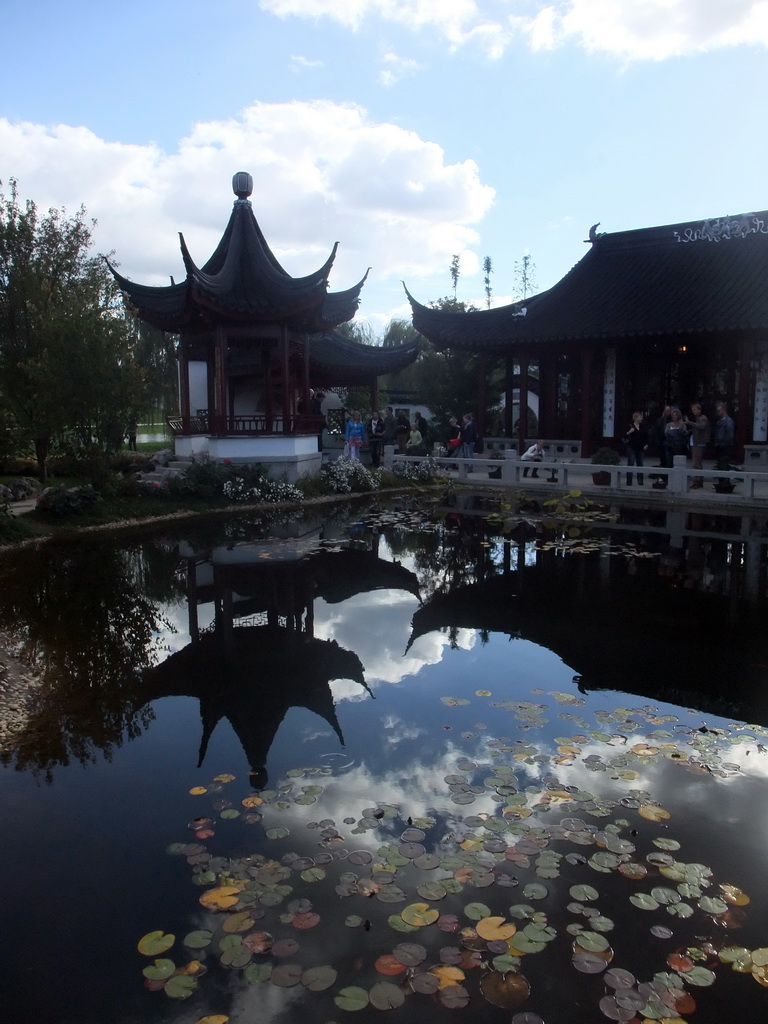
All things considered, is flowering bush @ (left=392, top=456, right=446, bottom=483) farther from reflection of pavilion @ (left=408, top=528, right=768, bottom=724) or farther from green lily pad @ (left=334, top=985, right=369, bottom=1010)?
green lily pad @ (left=334, top=985, right=369, bottom=1010)

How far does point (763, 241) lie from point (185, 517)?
1614 centimetres

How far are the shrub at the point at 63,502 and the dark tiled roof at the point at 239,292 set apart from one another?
560 cm

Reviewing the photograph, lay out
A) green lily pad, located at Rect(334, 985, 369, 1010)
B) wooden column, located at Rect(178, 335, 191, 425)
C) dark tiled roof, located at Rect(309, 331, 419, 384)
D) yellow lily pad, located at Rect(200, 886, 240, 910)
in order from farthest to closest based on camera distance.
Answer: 1. dark tiled roof, located at Rect(309, 331, 419, 384)
2. wooden column, located at Rect(178, 335, 191, 425)
3. yellow lily pad, located at Rect(200, 886, 240, 910)
4. green lily pad, located at Rect(334, 985, 369, 1010)

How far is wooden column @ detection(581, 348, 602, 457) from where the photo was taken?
20.9m

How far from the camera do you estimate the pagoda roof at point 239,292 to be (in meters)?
18.0

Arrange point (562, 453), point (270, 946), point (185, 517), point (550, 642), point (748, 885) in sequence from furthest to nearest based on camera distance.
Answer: point (562, 453), point (185, 517), point (550, 642), point (748, 885), point (270, 946)

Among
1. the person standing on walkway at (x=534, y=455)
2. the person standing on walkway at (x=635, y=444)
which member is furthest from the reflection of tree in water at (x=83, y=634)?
the person standing on walkway at (x=534, y=455)

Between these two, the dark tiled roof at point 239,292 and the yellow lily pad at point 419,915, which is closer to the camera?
the yellow lily pad at point 419,915

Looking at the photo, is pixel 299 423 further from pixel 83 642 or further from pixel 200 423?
pixel 83 642

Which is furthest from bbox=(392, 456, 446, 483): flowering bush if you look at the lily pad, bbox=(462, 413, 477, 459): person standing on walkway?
the lily pad

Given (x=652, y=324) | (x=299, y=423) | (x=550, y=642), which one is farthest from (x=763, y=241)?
(x=550, y=642)

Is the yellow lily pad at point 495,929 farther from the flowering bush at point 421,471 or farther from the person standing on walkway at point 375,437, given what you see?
the person standing on walkway at point 375,437

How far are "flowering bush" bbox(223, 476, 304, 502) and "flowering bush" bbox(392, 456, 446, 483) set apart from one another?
4224 mm

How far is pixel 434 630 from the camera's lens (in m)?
7.87
